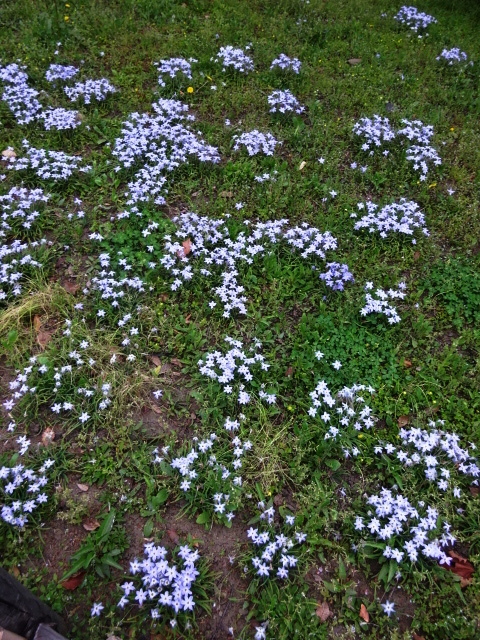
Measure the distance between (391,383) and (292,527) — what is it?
64.3 inches

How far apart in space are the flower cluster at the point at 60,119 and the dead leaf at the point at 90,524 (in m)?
4.75

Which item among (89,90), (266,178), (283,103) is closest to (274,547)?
(266,178)

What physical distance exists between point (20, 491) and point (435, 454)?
3395 millimetres

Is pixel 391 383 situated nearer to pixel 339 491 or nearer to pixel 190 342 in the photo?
pixel 339 491

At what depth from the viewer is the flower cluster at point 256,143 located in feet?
20.2

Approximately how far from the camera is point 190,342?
15.3 feet

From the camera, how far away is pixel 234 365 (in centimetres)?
439

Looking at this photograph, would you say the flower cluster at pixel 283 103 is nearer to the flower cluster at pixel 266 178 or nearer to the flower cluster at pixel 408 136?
the flower cluster at pixel 408 136

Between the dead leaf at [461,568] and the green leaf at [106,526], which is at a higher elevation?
the dead leaf at [461,568]

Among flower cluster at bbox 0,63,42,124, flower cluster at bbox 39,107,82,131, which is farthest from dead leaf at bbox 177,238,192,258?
flower cluster at bbox 0,63,42,124

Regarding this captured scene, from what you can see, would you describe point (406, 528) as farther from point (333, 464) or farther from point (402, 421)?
point (402, 421)

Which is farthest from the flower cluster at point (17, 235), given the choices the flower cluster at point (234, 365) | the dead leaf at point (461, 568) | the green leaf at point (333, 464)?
the dead leaf at point (461, 568)

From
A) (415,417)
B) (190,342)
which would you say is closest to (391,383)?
(415,417)

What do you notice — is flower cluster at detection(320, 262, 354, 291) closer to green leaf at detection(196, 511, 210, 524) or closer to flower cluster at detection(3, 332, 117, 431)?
flower cluster at detection(3, 332, 117, 431)
